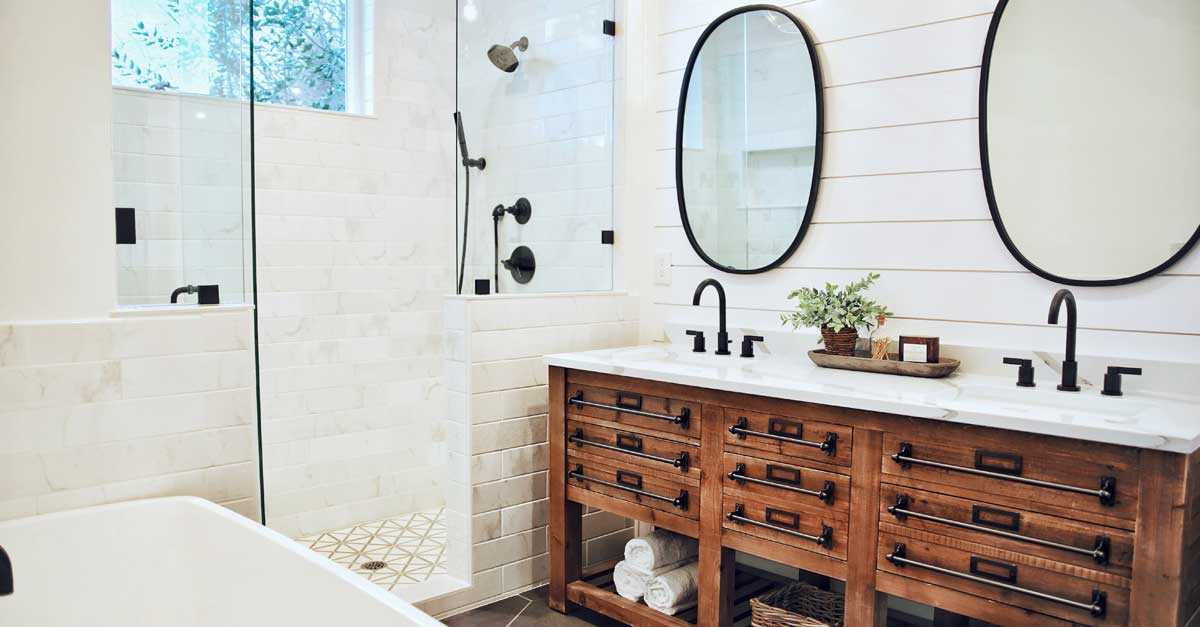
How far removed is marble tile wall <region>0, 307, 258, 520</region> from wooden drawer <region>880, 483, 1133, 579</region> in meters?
1.74

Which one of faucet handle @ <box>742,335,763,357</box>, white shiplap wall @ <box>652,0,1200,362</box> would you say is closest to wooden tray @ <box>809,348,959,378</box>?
white shiplap wall @ <box>652,0,1200,362</box>

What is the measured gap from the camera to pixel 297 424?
141 inches

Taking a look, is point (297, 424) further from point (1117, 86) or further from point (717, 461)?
point (1117, 86)

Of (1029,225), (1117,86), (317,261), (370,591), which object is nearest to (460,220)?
(317,261)

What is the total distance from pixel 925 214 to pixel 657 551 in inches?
52.0

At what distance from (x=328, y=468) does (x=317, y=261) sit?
2.98ft

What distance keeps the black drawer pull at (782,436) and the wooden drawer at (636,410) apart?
0.46 feet

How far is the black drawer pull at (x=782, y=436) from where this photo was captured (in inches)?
81.5

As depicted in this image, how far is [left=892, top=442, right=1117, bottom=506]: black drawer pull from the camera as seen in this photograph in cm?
165

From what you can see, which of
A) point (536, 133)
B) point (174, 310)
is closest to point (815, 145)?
point (536, 133)

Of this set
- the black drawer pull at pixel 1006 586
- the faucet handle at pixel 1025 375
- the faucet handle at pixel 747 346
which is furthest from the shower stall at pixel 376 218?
the faucet handle at pixel 1025 375

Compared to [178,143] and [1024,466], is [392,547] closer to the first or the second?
[178,143]

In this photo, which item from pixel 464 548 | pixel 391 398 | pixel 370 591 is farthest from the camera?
pixel 391 398

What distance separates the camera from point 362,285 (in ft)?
12.3
